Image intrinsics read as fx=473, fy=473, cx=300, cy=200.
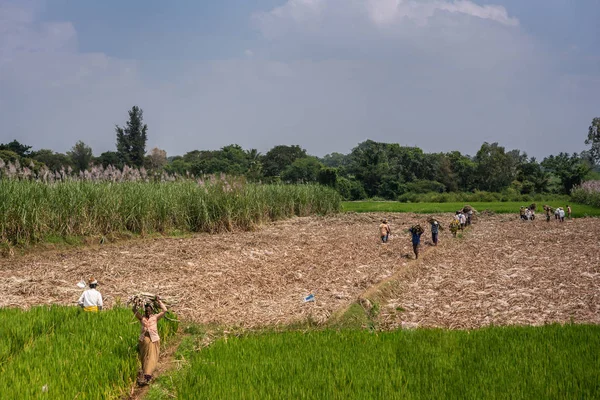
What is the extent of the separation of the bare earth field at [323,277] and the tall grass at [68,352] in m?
1.88

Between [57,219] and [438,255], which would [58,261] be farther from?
[438,255]

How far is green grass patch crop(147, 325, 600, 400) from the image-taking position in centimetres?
514

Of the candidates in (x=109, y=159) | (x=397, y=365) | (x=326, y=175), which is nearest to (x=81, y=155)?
(x=109, y=159)

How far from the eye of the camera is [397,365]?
5.96m

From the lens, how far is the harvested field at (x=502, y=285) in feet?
28.8

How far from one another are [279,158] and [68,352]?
70199 millimetres

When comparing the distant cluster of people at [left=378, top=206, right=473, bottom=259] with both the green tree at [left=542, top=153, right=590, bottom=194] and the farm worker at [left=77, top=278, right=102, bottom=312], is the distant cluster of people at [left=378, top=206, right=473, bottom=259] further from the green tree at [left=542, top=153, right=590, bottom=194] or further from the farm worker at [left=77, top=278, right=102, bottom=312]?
the green tree at [left=542, top=153, right=590, bottom=194]

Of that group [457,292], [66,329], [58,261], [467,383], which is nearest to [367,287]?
[457,292]

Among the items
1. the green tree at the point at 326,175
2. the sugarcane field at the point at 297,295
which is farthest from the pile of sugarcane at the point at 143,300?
the green tree at the point at 326,175

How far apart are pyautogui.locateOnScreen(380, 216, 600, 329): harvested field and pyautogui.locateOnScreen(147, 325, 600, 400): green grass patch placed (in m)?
Answer: 1.38

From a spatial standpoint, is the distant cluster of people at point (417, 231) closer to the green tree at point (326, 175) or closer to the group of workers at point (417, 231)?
the group of workers at point (417, 231)

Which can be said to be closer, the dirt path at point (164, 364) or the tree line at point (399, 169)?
the dirt path at point (164, 364)

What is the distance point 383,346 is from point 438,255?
32.8 ft

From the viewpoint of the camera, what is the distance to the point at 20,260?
13078 millimetres
